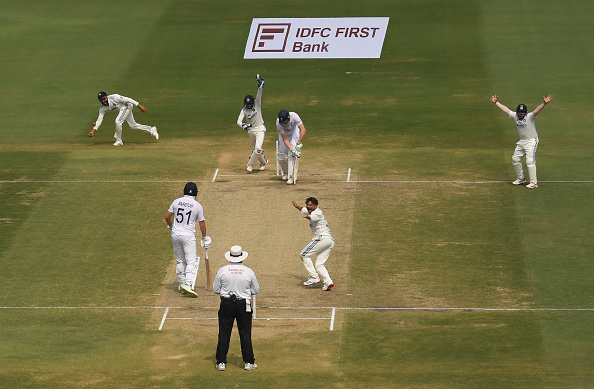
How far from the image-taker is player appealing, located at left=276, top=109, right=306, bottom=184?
2771cm

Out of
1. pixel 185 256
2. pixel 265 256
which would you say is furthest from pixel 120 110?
pixel 185 256

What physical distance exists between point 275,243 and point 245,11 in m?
21.5

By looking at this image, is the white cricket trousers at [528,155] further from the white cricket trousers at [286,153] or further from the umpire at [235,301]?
the umpire at [235,301]

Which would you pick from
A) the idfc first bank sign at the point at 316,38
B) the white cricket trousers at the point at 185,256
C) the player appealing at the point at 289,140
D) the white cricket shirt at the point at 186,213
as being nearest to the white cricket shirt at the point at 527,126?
the player appealing at the point at 289,140

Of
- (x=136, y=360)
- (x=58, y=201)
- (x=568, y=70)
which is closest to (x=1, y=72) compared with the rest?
(x=58, y=201)

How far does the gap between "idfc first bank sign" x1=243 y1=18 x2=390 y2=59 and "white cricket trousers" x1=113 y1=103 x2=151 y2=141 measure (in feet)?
30.0

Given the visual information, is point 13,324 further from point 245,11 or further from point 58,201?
point 245,11

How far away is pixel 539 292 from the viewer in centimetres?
2192

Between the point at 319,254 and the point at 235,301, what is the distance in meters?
3.97

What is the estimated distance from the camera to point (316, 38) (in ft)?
135

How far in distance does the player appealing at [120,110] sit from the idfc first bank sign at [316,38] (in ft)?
30.3

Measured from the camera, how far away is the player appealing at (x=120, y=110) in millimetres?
31734

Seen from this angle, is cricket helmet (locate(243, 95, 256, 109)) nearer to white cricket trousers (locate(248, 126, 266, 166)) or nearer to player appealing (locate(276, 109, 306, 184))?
white cricket trousers (locate(248, 126, 266, 166))

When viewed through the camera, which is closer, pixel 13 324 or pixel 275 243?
pixel 13 324
